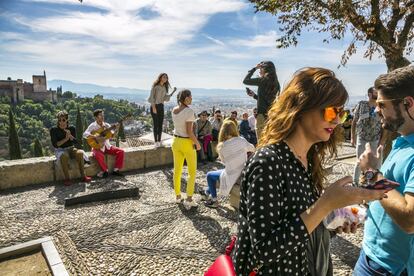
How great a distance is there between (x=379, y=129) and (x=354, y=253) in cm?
243

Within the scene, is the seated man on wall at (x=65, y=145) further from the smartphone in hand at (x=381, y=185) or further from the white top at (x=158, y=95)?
the smartphone in hand at (x=381, y=185)

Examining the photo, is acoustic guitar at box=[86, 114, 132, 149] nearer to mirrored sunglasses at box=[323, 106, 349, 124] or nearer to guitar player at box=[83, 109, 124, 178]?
guitar player at box=[83, 109, 124, 178]

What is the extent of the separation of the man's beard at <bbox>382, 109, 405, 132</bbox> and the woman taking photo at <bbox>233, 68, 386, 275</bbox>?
0.49 meters

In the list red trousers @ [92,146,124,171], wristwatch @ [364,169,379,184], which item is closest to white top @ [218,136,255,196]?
wristwatch @ [364,169,379,184]

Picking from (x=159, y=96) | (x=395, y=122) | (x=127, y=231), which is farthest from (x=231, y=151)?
(x=159, y=96)

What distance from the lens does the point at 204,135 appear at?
9.59m

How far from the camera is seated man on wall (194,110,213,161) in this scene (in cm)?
938

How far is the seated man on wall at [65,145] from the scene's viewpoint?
23.7 ft

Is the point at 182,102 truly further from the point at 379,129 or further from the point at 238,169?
the point at 379,129

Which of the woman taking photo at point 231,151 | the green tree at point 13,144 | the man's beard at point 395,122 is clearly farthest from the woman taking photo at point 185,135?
the green tree at point 13,144

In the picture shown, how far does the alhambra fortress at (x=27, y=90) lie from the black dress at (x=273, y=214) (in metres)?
123

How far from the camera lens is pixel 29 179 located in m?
7.15

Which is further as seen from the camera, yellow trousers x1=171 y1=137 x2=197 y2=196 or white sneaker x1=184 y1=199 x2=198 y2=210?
white sneaker x1=184 y1=199 x2=198 y2=210

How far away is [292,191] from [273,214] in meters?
0.17
